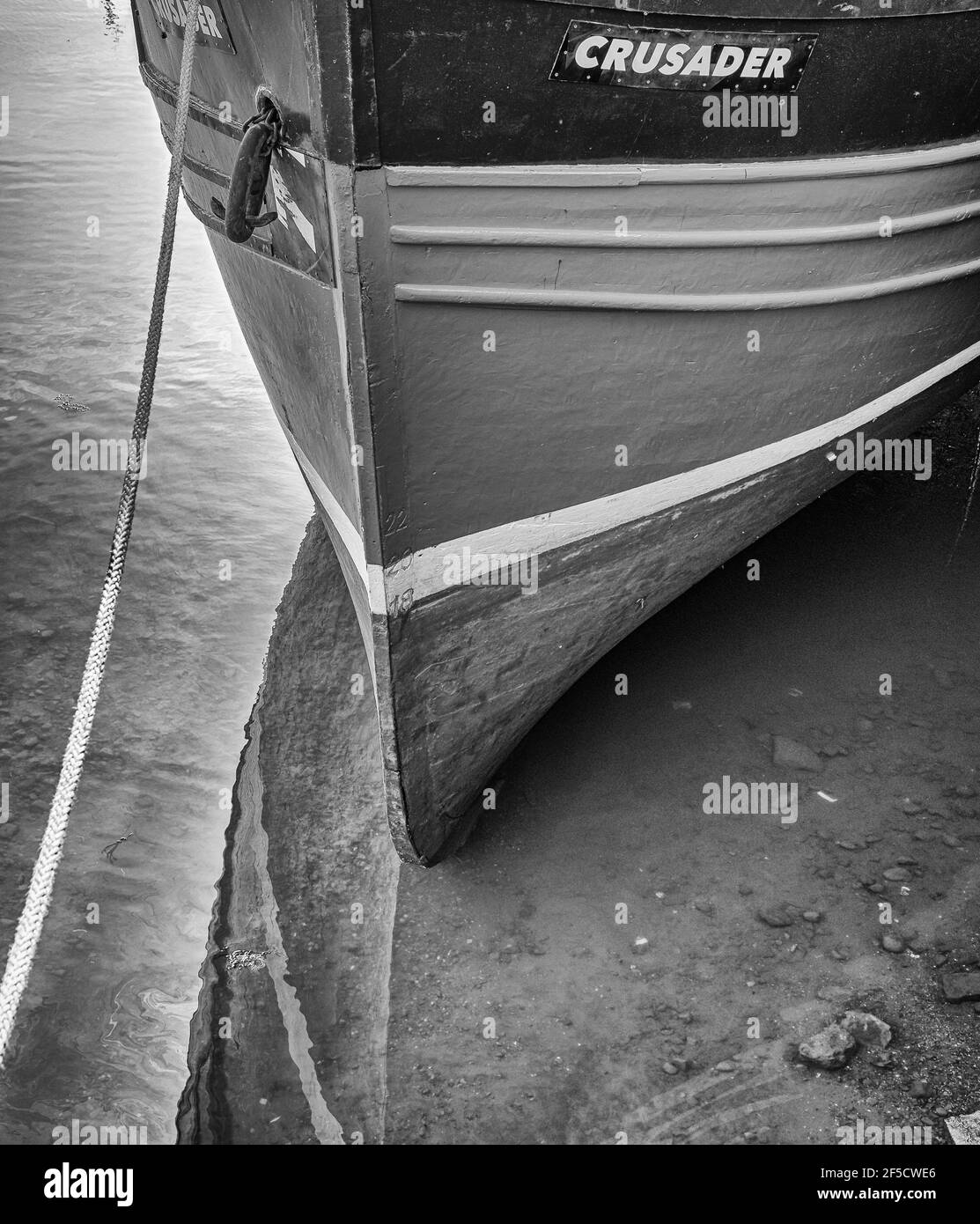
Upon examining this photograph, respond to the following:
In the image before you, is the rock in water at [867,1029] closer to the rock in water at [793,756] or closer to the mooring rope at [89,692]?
the rock in water at [793,756]

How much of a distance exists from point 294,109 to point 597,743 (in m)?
2.27

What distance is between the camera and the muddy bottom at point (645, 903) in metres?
2.68

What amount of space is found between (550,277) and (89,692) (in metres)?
1.49

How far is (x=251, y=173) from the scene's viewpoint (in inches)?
99.3

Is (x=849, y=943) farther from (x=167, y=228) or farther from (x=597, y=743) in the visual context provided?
(x=167, y=228)

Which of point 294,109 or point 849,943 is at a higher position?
point 294,109

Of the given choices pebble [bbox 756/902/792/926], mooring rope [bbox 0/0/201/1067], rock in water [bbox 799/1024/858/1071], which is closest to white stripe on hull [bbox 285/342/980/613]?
mooring rope [bbox 0/0/201/1067]

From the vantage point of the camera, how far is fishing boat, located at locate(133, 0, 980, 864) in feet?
7.95

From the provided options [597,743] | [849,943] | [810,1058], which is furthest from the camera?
[597,743]

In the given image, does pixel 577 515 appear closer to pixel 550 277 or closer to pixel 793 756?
pixel 550 277

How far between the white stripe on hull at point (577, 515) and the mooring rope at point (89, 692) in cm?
65

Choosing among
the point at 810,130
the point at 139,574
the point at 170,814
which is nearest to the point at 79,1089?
the point at 170,814

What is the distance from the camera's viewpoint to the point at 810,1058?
8.89ft

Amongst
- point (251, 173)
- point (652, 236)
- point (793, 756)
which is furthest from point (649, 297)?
point (793, 756)
